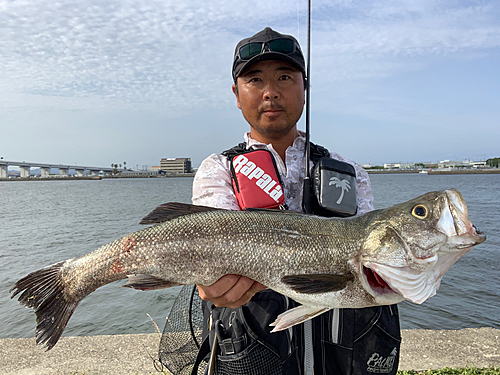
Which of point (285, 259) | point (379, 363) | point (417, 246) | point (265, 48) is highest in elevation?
point (265, 48)

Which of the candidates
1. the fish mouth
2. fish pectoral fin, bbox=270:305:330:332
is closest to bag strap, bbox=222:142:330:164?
the fish mouth

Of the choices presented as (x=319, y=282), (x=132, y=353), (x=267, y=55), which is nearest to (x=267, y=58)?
(x=267, y=55)

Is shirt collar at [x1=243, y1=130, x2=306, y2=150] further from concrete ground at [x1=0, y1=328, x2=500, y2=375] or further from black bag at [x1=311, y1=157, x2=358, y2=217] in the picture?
concrete ground at [x1=0, y1=328, x2=500, y2=375]

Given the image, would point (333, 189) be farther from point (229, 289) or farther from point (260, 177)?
point (229, 289)

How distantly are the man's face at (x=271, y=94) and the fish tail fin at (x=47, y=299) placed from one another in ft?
7.66

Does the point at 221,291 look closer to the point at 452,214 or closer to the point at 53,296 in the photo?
the point at 53,296

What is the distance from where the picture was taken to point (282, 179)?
344cm

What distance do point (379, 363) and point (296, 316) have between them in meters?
1.00

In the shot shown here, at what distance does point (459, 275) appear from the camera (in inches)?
459

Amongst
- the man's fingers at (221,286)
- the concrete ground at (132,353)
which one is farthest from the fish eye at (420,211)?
the concrete ground at (132,353)

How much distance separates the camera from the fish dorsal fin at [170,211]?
258 cm

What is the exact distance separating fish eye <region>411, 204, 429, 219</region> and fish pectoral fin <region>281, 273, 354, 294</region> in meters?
0.63

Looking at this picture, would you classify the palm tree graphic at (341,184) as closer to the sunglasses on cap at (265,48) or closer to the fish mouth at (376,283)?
the fish mouth at (376,283)

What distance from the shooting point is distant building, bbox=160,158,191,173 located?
14275 cm
